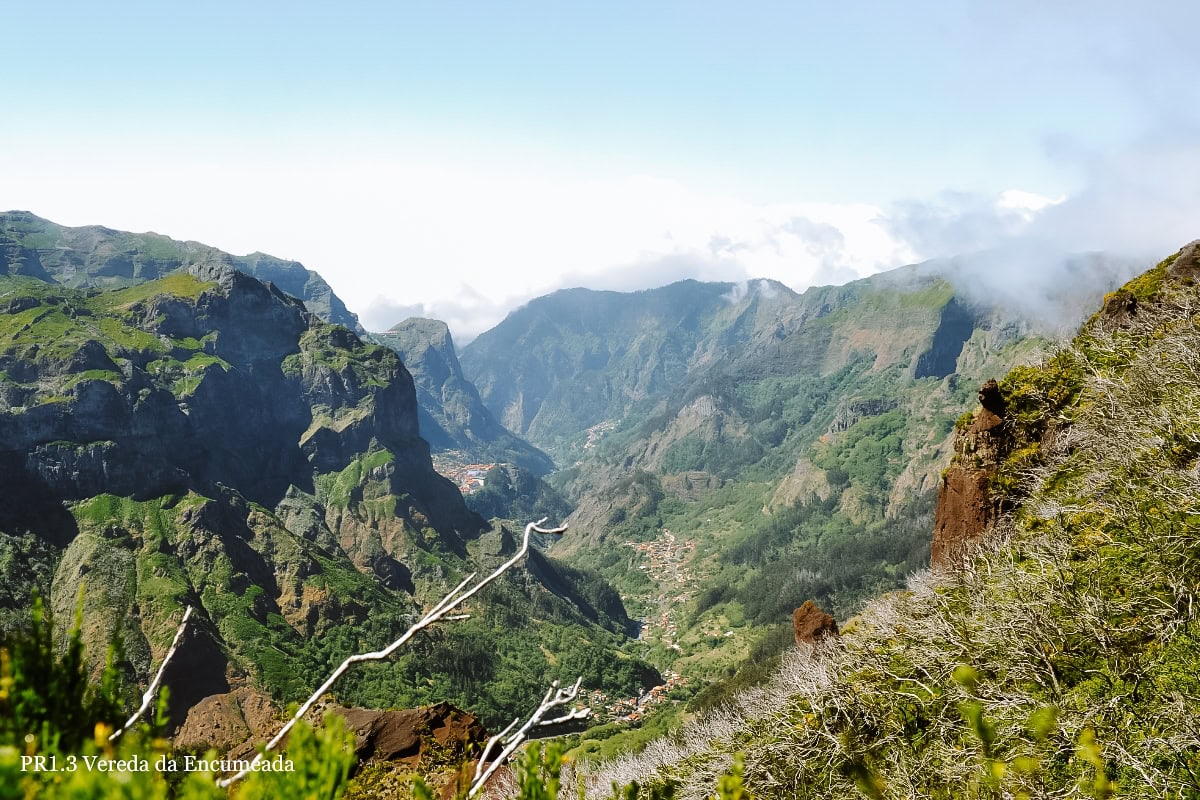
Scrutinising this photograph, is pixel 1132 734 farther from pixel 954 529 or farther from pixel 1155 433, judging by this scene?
pixel 954 529

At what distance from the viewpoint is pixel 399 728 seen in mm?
30641

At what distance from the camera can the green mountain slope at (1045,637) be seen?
1608 cm

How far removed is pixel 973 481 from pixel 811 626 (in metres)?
14.1

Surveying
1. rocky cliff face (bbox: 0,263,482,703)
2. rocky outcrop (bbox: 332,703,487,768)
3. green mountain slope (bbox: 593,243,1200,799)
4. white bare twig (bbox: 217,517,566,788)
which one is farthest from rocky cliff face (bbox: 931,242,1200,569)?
rocky cliff face (bbox: 0,263,482,703)

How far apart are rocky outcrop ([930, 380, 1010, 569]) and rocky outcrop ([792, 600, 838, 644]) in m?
7.98

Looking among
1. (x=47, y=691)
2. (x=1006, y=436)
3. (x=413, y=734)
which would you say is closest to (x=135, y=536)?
(x=413, y=734)

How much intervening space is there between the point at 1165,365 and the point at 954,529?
14828 millimetres

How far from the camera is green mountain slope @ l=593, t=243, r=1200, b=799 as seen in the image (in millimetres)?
16078

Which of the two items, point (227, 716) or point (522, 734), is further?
point (227, 716)

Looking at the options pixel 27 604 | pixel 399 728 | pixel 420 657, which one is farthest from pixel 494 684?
pixel 399 728

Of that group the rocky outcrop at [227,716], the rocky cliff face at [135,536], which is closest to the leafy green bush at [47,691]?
the rocky outcrop at [227,716]

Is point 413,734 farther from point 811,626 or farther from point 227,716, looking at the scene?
point 227,716

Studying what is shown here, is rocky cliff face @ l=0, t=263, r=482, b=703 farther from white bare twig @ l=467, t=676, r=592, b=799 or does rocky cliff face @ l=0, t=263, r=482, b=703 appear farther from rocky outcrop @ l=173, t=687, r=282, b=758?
white bare twig @ l=467, t=676, r=592, b=799

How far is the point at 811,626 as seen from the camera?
43.5 meters
